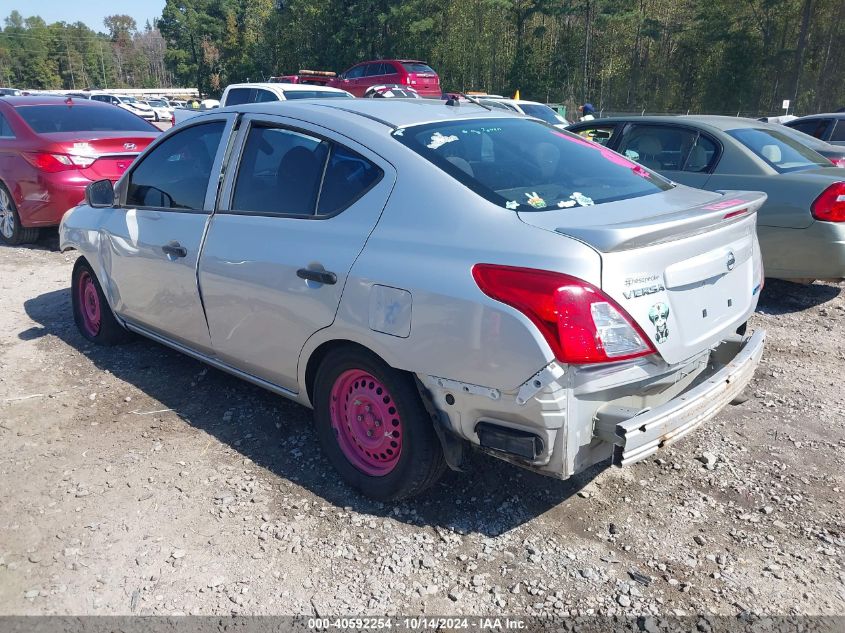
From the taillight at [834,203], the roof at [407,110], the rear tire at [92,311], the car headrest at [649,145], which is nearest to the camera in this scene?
the roof at [407,110]

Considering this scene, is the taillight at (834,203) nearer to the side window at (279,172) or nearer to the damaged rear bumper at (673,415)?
the damaged rear bumper at (673,415)

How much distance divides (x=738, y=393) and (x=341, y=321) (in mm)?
1784

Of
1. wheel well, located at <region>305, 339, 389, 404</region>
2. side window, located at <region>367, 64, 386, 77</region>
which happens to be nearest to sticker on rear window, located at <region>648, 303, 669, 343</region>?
wheel well, located at <region>305, 339, 389, 404</region>

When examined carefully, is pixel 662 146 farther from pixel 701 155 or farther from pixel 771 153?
pixel 771 153

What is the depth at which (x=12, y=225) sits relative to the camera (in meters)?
7.90

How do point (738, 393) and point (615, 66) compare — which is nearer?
point (738, 393)

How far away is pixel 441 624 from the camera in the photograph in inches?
95.2

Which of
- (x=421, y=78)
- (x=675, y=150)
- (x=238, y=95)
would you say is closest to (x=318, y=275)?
(x=675, y=150)

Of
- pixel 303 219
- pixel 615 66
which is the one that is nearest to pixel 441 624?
pixel 303 219

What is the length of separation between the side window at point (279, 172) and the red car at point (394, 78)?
63.3ft

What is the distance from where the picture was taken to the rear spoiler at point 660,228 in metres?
2.34

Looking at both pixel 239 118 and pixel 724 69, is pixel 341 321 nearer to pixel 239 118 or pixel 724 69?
pixel 239 118

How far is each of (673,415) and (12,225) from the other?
314 inches

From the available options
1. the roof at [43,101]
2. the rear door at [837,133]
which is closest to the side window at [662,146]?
the rear door at [837,133]
